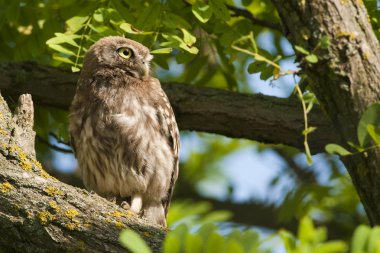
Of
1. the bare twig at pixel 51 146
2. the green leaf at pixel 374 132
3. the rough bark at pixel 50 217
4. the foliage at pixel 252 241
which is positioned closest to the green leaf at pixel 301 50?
the green leaf at pixel 374 132

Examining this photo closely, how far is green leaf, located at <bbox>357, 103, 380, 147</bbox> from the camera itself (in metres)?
4.07

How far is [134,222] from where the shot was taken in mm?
4254

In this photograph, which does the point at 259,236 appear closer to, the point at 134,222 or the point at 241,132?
the point at 134,222

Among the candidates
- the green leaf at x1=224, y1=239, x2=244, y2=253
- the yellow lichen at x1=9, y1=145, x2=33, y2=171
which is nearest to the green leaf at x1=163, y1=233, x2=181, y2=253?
the green leaf at x1=224, y1=239, x2=244, y2=253

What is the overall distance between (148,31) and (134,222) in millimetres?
1674

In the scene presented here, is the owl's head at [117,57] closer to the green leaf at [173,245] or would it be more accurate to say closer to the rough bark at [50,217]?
the rough bark at [50,217]

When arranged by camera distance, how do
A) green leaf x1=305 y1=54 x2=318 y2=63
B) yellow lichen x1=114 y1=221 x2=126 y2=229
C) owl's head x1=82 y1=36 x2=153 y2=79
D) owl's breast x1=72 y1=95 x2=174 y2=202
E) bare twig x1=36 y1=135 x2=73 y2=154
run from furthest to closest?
bare twig x1=36 y1=135 x2=73 y2=154 < owl's head x1=82 y1=36 x2=153 y2=79 < owl's breast x1=72 y1=95 x2=174 y2=202 < green leaf x1=305 y1=54 x2=318 y2=63 < yellow lichen x1=114 y1=221 x2=126 y2=229

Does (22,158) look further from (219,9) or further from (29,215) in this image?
(219,9)

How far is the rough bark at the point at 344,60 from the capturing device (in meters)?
4.63

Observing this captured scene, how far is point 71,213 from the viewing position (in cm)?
412

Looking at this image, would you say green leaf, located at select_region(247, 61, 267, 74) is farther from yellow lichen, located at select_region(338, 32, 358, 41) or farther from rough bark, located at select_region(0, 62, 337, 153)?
yellow lichen, located at select_region(338, 32, 358, 41)

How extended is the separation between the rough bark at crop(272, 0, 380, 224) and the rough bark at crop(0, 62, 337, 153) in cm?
127

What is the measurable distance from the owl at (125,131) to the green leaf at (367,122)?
6.96 ft

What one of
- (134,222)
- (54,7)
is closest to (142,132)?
(54,7)
